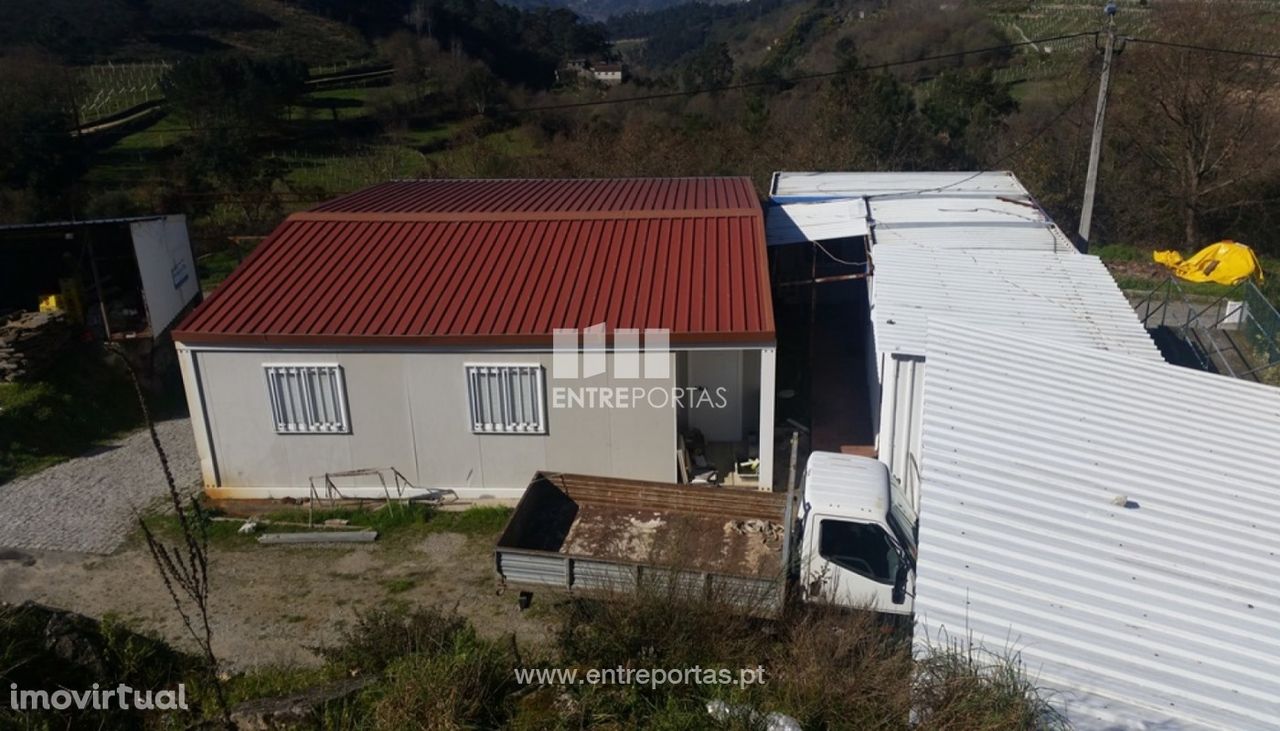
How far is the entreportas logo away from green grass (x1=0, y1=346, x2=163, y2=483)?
28.6ft

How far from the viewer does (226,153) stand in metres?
32.7

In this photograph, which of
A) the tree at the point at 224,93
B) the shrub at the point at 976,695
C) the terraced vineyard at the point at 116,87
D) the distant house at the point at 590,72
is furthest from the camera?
the distant house at the point at 590,72

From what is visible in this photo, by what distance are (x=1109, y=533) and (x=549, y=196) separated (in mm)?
12556

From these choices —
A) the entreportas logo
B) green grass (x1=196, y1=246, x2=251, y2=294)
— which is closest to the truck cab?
the entreportas logo

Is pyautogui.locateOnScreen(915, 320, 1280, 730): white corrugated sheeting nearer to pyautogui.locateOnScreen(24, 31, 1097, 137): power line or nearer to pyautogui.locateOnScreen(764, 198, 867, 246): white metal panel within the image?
pyautogui.locateOnScreen(764, 198, 867, 246): white metal panel

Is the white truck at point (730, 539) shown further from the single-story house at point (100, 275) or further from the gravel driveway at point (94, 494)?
the single-story house at point (100, 275)

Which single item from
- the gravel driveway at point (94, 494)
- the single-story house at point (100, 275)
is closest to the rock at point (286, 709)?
the gravel driveway at point (94, 494)

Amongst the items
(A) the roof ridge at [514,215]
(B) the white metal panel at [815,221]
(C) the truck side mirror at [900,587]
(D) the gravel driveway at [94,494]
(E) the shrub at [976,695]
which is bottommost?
(D) the gravel driveway at [94,494]

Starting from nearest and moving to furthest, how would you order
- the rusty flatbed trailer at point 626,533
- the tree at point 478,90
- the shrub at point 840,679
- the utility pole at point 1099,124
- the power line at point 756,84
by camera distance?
the shrub at point 840,679 → the rusty flatbed trailer at point 626,533 → the utility pole at point 1099,124 → the power line at point 756,84 → the tree at point 478,90

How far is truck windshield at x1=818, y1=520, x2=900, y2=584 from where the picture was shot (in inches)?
324

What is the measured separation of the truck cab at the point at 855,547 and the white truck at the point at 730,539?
0.01 m

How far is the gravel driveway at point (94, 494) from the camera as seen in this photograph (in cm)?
1159

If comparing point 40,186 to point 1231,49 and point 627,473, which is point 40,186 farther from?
point 1231,49

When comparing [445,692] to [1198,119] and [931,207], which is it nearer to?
[931,207]
